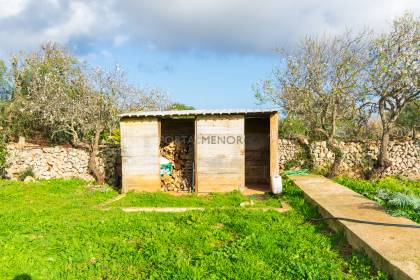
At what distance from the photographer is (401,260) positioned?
4363 mm

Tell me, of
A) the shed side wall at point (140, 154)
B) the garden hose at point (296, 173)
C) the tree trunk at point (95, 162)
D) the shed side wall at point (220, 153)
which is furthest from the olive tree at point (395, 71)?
the tree trunk at point (95, 162)

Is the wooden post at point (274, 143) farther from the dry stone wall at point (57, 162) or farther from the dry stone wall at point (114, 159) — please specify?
the dry stone wall at point (57, 162)

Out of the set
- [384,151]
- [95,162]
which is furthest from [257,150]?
[95,162]

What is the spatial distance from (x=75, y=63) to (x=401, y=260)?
18.1 meters

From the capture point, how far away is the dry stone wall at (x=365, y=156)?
1478 centimetres

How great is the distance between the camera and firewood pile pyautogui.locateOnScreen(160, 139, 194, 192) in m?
12.9

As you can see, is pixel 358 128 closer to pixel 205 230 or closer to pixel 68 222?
pixel 205 230

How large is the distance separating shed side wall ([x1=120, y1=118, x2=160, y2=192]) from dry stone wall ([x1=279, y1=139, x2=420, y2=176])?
581cm

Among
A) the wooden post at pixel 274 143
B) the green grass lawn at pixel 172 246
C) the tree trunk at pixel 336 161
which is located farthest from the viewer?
the tree trunk at pixel 336 161

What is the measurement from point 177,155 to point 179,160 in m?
0.21

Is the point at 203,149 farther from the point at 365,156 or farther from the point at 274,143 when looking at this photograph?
the point at 365,156

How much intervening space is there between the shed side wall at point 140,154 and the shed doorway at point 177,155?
91 centimetres

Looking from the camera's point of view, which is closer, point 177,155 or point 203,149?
point 203,149

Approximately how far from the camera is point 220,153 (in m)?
11.6
